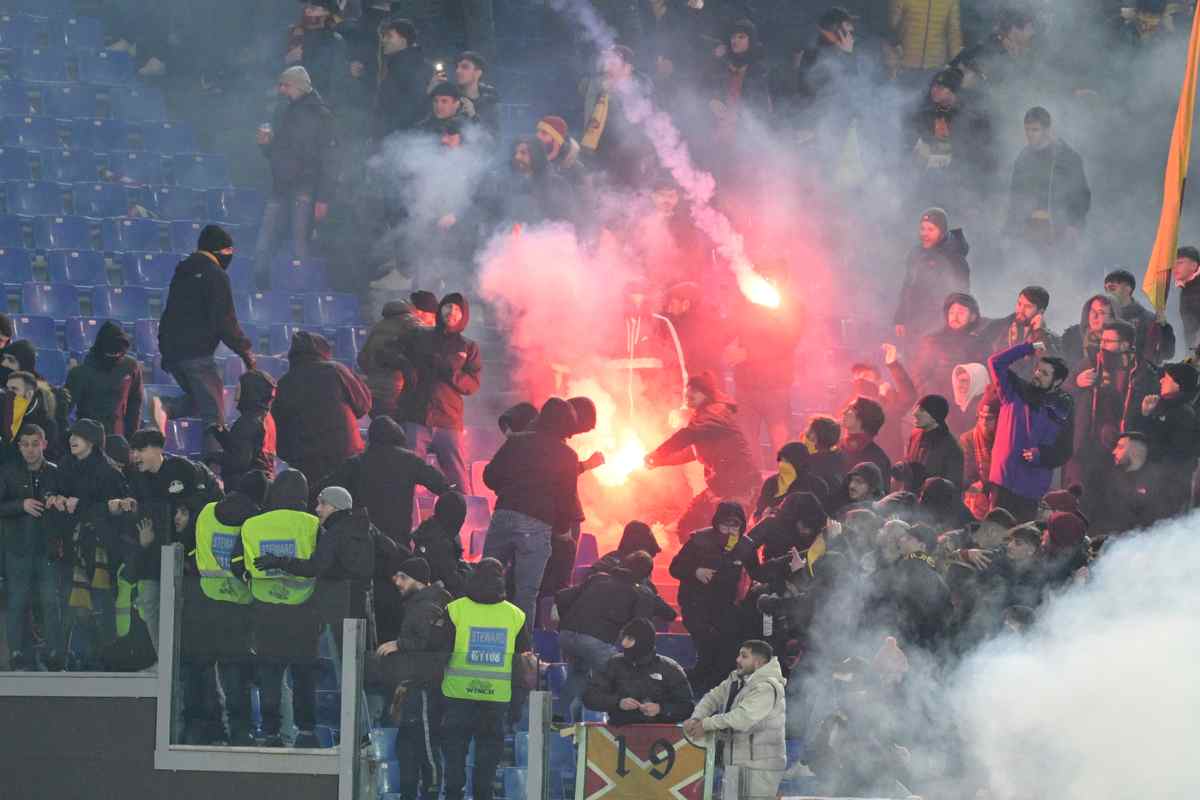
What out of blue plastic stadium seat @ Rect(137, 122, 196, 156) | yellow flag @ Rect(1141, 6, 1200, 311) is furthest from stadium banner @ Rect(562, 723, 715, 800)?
blue plastic stadium seat @ Rect(137, 122, 196, 156)

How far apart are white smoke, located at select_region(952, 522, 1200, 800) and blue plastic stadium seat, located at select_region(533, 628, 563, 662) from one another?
7.16ft

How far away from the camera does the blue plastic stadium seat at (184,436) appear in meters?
15.2

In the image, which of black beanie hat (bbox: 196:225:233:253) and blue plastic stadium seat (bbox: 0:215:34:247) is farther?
blue plastic stadium seat (bbox: 0:215:34:247)

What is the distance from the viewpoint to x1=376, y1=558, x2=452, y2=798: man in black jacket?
11.4 m

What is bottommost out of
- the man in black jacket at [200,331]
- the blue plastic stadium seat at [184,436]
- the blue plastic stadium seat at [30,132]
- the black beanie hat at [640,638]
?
the black beanie hat at [640,638]

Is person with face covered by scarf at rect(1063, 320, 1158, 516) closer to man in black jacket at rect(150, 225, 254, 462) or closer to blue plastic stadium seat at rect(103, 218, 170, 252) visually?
man in black jacket at rect(150, 225, 254, 462)

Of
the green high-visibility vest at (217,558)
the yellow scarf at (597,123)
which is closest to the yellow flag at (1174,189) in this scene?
the yellow scarf at (597,123)

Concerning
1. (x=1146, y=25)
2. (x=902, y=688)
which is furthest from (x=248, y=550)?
(x=1146, y=25)

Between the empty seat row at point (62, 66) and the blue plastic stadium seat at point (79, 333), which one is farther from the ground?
the empty seat row at point (62, 66)

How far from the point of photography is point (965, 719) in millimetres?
11750

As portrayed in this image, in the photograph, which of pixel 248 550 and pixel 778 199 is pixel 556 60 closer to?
pixel 778 199

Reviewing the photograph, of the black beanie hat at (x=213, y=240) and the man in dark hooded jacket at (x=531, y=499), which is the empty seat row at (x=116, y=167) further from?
the man in dark hooded jacket at (x=531, y=499)

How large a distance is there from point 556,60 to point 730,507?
8.16 metres

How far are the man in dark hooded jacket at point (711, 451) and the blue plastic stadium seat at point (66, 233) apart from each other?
17.7 ft
